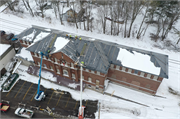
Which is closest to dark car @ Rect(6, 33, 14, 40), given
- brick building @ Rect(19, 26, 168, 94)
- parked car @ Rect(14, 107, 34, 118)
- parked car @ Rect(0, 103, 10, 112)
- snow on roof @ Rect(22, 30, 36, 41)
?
snow on roof @ Rect(22, 30, 36, 41)

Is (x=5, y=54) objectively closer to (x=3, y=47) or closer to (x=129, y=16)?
(x=3, y=47)

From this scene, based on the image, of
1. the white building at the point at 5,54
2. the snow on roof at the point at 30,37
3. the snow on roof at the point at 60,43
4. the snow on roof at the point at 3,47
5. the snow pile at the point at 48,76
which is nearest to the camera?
the snow on roof at the point at 60,43

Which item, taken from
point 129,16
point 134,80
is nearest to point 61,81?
point 134,80

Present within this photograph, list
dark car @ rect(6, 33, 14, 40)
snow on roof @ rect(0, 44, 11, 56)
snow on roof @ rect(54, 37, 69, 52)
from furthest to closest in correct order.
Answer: dark car @ rect(6, 33, 14, 40)
snow on roof @ rect(0, 44, 11, 56)
snow on roof @ rect(54, 37, 69, 52)

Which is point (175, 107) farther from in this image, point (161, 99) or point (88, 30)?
point (88, 30)

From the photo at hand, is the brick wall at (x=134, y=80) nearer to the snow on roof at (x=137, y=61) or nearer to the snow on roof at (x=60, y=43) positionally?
the snow on roof at (x=137, y=61)

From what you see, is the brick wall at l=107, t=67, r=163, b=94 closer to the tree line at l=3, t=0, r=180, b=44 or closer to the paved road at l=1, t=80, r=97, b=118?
the paved road at l=1, t=80, r=97, b=118

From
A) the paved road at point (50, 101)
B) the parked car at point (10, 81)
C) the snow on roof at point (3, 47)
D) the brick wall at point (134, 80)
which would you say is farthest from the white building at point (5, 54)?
the brick wall at point (134, 80)
